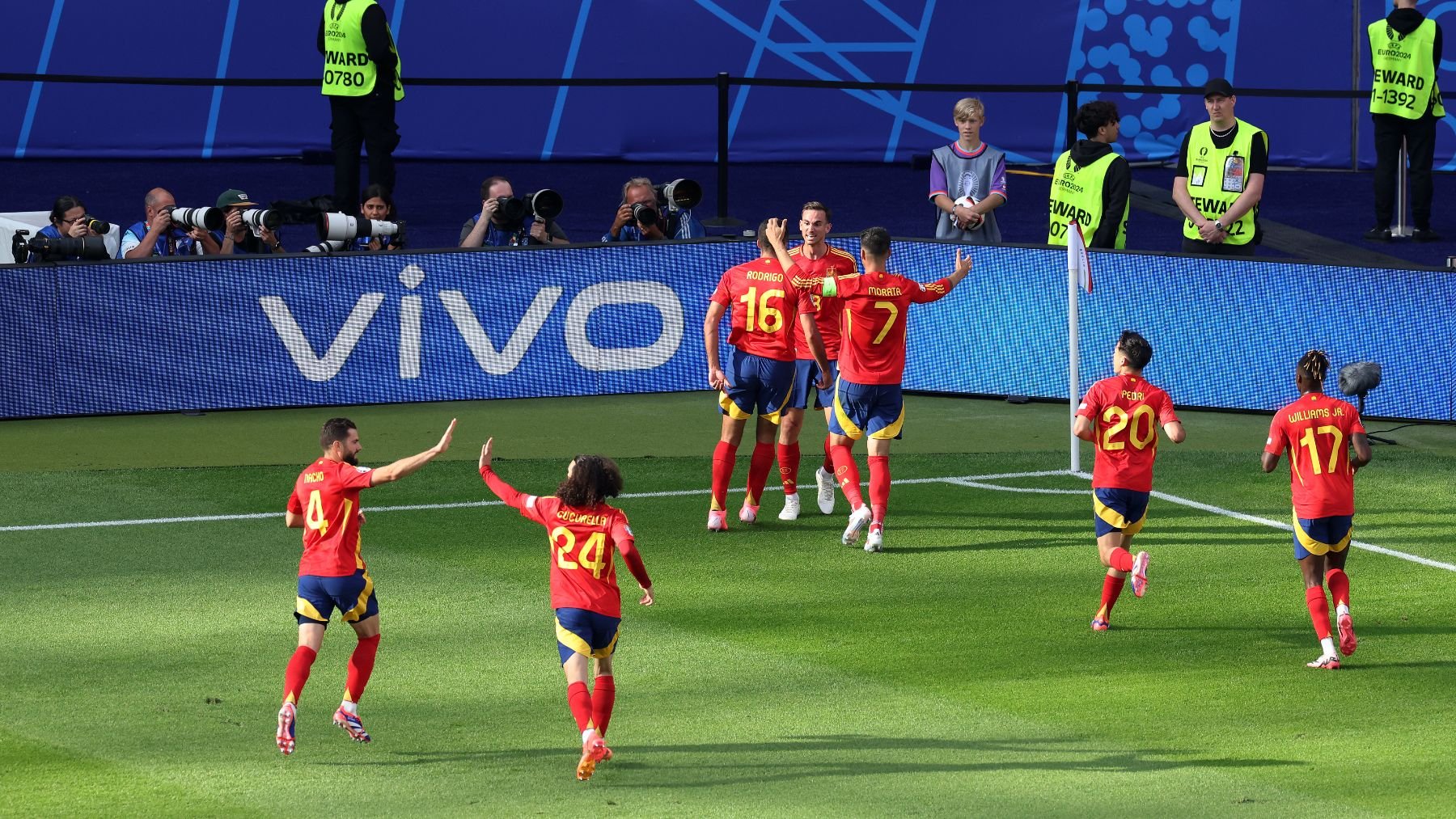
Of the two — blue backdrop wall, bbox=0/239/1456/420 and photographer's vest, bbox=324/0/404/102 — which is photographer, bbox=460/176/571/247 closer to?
blue backdrop wall, bbox=0/239/1456/420

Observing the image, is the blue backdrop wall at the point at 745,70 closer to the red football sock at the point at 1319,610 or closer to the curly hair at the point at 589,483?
the red football sock at the point at 1319,610

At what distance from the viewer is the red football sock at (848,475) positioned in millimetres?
13031

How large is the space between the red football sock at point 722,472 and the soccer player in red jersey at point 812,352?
A: 415 millimetres

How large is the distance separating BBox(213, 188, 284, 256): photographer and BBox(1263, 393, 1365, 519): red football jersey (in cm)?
964

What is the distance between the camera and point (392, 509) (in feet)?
47.4

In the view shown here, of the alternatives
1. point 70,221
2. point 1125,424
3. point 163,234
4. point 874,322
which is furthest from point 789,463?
point 163,234

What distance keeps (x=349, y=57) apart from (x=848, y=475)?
31.4 ft

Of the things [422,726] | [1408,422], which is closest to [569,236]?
[1408,422]

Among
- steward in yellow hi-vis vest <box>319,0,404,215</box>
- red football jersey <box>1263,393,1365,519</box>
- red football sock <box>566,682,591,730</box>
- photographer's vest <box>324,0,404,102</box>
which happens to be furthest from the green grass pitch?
photographer's vest <box>324,0,404,102</box>

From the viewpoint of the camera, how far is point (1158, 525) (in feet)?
45.2

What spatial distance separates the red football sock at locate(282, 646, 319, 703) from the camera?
8961mm

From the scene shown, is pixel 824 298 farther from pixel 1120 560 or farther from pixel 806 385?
pixel 1120 560

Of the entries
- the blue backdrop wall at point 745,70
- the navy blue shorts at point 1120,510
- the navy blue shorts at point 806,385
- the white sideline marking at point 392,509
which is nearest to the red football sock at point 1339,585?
the navy blue shorts at point 1120,510

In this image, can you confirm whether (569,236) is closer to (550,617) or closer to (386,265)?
(386,265)
